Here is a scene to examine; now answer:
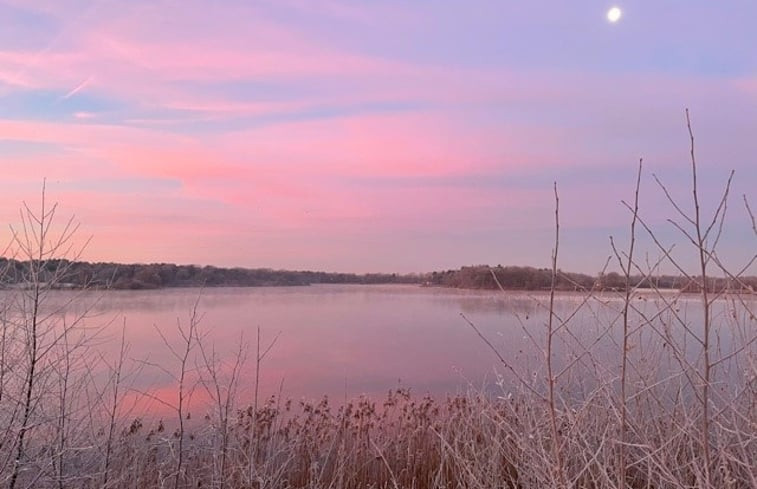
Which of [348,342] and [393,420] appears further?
[348,342]

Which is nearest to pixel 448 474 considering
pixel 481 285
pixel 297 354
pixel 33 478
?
pixel 33 478

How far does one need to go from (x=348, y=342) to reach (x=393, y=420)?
583 cm

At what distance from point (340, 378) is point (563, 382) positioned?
4602mm

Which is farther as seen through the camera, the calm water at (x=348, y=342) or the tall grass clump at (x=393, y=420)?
the calm water at (x=348, y=342)

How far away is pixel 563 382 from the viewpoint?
204 inches

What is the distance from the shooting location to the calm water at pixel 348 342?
6461mm

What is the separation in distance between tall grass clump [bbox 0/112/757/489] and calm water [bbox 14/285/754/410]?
323mm

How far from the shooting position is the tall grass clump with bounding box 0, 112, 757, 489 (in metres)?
2.87

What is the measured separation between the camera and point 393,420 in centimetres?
667

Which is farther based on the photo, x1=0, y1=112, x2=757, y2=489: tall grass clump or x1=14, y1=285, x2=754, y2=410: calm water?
x1=14, y1=285, x2=754, y2=410: calm water

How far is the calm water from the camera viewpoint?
6461mm

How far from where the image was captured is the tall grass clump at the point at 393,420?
9.43 ft

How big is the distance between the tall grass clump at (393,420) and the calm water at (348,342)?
32 centimetres

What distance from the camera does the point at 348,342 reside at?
40.8ft
